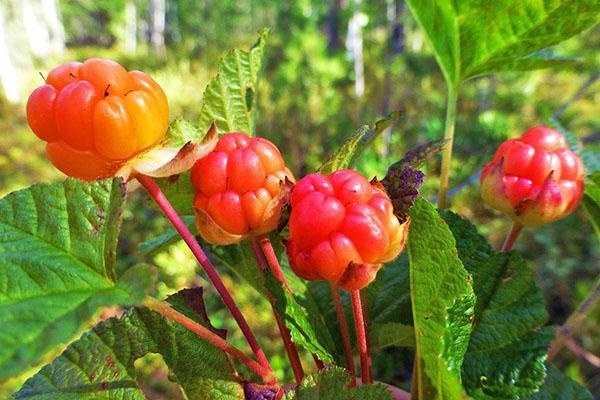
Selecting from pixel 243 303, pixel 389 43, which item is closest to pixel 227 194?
pixel 243 303

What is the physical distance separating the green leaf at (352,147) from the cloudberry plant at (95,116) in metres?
0.12

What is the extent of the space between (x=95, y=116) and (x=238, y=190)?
0.33 ft

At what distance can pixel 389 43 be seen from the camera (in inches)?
225

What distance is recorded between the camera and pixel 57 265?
13.2 inches

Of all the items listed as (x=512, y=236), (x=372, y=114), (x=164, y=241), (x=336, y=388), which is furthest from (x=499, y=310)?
(x=372, y=114)

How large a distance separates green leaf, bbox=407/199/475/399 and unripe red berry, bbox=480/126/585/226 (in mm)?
149

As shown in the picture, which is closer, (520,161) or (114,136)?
(114,136)

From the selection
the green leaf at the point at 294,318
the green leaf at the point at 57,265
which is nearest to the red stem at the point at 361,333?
the green leaf at the point at 294,318

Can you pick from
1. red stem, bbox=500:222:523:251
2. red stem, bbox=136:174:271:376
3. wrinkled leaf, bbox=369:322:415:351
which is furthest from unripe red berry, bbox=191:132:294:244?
red stem, bbox=500:222:523:251

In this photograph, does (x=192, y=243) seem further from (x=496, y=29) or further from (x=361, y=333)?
(x=496, y=29)

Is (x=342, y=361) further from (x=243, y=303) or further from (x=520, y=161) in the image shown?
(x=243, y=303)

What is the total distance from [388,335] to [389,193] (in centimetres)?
13

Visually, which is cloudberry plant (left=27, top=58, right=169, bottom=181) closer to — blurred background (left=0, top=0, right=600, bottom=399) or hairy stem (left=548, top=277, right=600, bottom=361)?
blurred background (left=0, top=0, right=600, bottom=399)

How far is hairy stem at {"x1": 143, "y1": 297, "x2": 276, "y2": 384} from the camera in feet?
1.10
